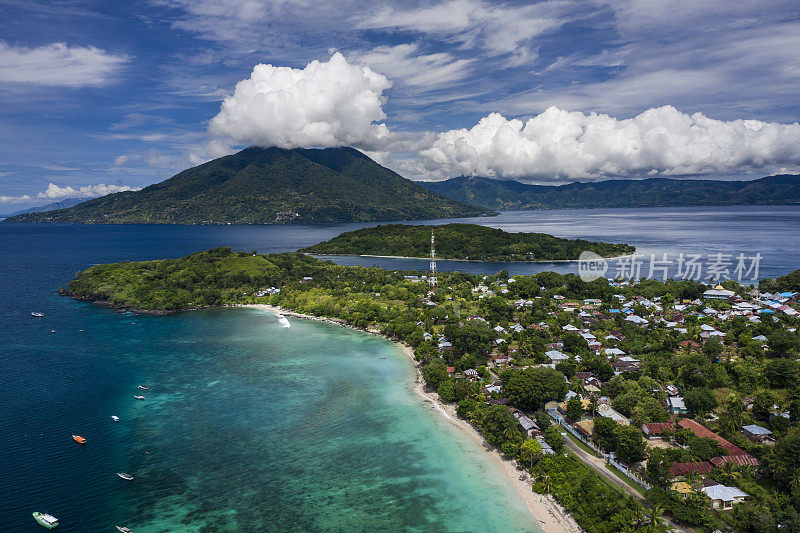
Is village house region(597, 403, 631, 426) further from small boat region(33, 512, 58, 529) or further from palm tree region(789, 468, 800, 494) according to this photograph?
small boat region(33, 512, 58, 529)

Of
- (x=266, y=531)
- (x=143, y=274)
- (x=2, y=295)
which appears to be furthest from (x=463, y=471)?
(x=2, y=295)

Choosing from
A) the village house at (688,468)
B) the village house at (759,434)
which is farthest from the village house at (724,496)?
the village house at (759,434)

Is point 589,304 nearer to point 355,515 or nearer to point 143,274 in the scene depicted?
point 355,515

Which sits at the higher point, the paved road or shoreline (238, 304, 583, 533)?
the paved road

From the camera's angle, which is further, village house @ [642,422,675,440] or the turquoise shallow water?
village house @ [642,422,675,440]

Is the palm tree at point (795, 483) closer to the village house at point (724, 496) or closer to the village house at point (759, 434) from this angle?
the village house at point (724, 496)

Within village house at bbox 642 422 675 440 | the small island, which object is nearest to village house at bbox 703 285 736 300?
village house at bbox 642 422 675 440

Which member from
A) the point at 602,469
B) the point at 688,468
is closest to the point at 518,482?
the point at 602,469

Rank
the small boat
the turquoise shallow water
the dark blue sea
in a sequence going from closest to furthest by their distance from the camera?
the small boat → the turquoise shallow water → the dark blue sea
